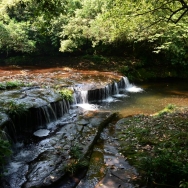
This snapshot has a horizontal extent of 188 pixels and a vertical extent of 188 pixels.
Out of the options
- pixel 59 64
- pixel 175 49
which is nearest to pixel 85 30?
pixel 59 64

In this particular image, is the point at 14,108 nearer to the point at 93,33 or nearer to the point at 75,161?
the point at 75,161

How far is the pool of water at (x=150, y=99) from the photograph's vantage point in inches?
520

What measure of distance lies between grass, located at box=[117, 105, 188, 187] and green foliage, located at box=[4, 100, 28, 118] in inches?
155

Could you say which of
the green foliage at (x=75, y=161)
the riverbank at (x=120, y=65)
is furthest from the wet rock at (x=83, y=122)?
the riverbank at (x=120, y=65)

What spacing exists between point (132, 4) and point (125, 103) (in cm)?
576

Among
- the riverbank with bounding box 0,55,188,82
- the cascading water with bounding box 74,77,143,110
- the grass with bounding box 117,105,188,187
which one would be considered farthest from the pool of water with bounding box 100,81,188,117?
the grass with bounding box 117,105,188,187

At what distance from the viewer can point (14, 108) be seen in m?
9.14

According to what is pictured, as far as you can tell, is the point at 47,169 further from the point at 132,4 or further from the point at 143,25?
the point at 143,25

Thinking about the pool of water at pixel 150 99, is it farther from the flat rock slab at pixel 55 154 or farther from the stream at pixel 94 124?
the flat rock slab at pixel 55 154

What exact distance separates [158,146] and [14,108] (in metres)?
5.56

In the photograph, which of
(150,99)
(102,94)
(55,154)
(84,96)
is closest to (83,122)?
(55,154)

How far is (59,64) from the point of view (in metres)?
21.8

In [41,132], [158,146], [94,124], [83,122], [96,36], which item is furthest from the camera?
[96,36]

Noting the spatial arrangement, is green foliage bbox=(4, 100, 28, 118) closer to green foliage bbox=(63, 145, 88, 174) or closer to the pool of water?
green foliage bbox=(63, 145, 88, 174)
